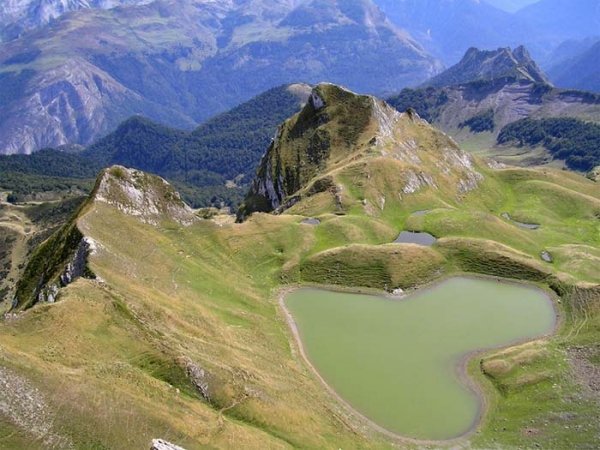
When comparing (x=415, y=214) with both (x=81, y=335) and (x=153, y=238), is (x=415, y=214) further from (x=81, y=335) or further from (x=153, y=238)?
(x=81, y=335)

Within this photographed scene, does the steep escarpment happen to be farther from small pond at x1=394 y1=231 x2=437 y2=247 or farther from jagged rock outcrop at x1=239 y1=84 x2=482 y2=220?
jagged rock outcrop at x1=239 y1=84 x2=482 y2=220

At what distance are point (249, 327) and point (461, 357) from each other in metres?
29.8

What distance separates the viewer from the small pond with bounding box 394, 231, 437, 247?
4454 inches

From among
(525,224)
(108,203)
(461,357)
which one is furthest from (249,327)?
(525,224)

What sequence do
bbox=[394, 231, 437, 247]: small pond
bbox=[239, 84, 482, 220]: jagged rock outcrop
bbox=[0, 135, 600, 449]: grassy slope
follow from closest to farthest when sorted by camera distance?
1. bbox=[0, 135, 600, 449]: grassy slope
2. bbox=[394, 231, 437, 247]: small pond
3. bbox=[239, 84, 482, 220]: jagged rock outcrop

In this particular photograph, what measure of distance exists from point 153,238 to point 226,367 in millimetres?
38948

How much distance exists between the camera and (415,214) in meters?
129

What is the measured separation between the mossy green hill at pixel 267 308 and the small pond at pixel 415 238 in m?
2.24

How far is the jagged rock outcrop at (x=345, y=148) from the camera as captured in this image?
153875 millimetres

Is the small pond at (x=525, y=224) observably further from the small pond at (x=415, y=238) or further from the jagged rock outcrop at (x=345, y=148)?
the small pond at (x=415, y=238)

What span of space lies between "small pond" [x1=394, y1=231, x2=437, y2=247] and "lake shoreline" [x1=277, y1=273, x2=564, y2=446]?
44.1 feet

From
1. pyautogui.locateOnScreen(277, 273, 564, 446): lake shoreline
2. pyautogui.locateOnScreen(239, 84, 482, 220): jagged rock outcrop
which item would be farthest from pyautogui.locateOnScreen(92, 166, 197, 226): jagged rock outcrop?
pyautogui.locateOnScreen(239, 84, 482, 220): jagged rock outcrop

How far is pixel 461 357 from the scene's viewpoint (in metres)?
76.0

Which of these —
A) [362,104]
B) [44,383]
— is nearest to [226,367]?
[44,383]
